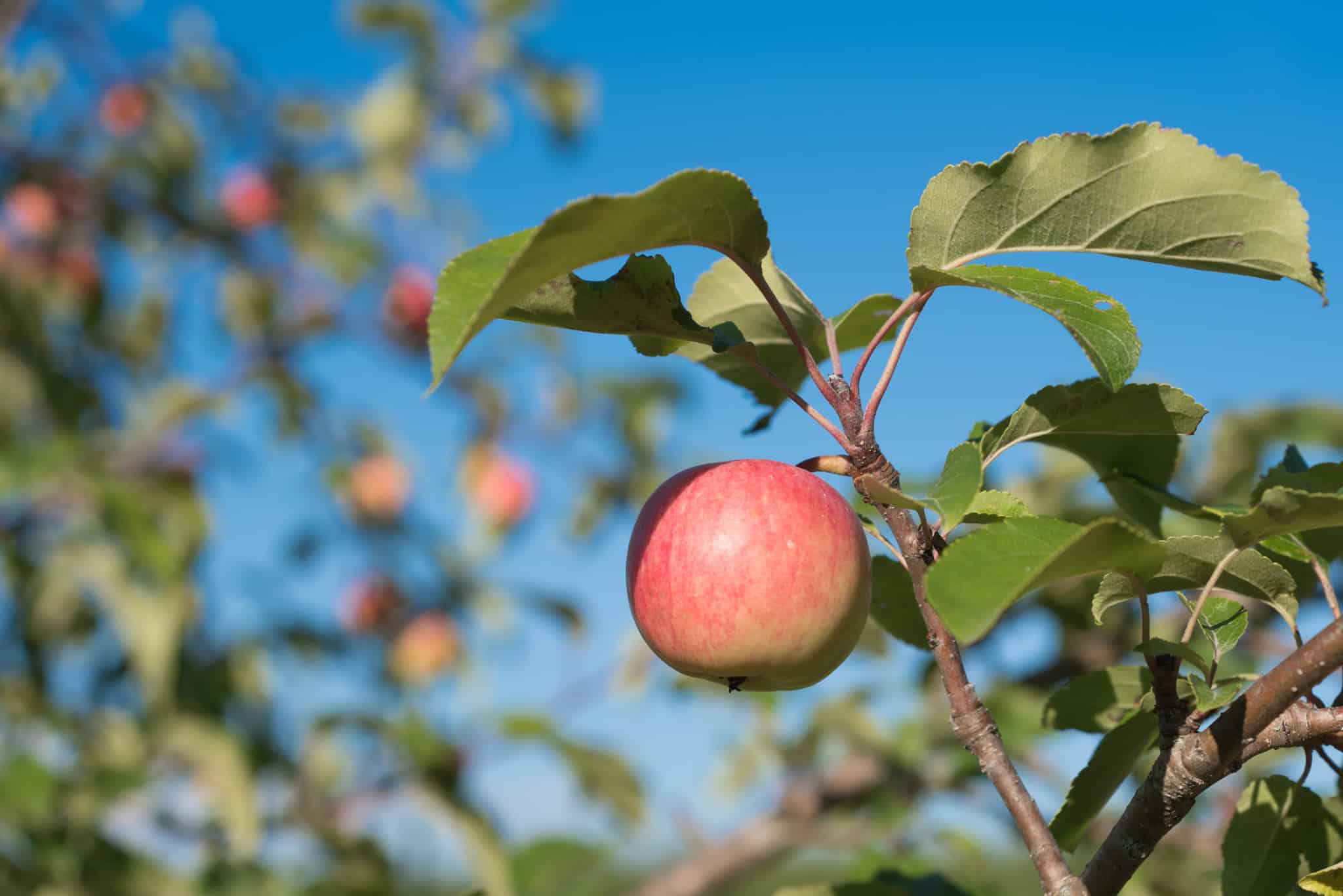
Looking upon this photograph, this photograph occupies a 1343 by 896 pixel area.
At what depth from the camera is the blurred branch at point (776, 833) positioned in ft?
5.92

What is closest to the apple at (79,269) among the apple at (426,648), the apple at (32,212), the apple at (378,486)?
the apple at (32,212)

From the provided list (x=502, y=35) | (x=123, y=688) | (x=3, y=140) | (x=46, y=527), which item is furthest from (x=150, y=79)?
(x=123, y=688)

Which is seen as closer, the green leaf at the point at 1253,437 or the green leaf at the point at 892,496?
the green leaf at the point at 892,496

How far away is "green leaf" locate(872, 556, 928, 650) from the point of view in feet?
2.47

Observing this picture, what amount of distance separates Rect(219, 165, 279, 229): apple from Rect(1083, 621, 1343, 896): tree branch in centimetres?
298

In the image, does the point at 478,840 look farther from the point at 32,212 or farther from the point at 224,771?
the point at 32,212

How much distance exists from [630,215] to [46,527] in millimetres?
1990

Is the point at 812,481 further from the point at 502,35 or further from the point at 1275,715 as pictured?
the point at 502,35

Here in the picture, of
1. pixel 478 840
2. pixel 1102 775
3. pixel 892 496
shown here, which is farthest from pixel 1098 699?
pixel 478 840

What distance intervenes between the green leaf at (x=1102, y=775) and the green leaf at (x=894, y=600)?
15 centimetres

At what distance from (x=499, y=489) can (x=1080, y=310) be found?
2423 mm

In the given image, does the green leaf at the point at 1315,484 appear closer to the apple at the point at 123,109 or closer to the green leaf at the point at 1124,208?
the green leaf at the point at 1124,208

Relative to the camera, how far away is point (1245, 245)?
1.91 feet

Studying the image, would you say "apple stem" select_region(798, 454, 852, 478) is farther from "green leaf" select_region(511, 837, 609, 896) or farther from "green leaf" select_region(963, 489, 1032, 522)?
"green leaf" select_region(511, 837, 609, 896)
